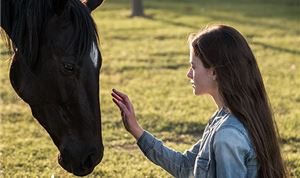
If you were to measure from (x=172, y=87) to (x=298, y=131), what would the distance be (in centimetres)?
229

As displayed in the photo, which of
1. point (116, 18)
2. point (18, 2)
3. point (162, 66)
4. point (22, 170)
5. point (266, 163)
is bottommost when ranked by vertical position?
point (116, 18)

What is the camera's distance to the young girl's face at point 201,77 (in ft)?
9.25

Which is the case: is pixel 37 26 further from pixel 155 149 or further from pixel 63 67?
pixel 155 149

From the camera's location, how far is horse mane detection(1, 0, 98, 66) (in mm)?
2795

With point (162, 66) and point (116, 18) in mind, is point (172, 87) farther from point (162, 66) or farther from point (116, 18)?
point (116, 18)

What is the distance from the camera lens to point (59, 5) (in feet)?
9.23

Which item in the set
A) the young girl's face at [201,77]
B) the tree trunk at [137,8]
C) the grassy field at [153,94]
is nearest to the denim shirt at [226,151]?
the young girl's face at [201,77]

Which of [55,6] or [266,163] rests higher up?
[55,6]

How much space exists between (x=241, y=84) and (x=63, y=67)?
0.79m

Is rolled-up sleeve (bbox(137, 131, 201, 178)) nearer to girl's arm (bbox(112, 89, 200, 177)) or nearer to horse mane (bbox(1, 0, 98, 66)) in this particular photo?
girl's arm (bbox(112, 89, 200, 177))

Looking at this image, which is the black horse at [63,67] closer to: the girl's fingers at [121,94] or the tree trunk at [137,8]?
the girl's fingers at [121,94]

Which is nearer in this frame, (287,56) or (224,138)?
(224,138)

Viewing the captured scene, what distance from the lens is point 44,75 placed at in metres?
2.83

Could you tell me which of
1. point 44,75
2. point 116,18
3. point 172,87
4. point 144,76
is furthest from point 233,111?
point 116,18
